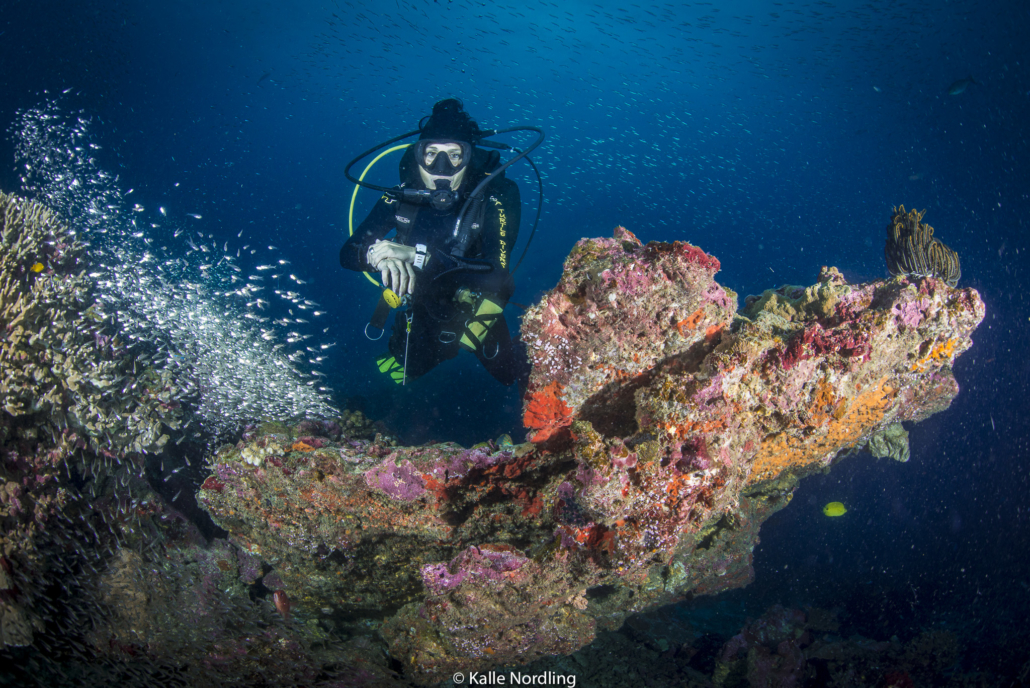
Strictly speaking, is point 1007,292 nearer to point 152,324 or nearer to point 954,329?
point 954,329

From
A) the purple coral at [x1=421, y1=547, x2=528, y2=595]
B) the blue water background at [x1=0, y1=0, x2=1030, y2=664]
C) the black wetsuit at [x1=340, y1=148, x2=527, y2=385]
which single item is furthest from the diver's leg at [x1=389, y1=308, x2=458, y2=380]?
the blue water background at [x1=0, y1=0, x2=1030, y2=664]

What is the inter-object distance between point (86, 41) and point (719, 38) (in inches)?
2444

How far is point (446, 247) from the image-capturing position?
15.7 feet

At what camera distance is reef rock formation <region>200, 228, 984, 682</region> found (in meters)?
2.51

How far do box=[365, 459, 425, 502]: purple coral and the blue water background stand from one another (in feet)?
19.9

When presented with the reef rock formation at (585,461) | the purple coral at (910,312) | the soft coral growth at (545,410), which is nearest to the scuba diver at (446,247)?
the soft coral growth at (545,410)

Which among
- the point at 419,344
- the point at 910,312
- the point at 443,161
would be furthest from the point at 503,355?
the point at 910,312

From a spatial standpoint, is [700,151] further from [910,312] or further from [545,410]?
[545,410]

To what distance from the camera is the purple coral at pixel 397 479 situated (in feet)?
9.56

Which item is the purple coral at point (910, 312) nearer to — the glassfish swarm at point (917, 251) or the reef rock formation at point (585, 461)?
the reef rock formation at point (585, 461)

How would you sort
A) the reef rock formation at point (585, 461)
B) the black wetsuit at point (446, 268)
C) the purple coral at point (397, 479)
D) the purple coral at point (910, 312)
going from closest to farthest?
the reef rock formation at point (585, 461), the purple coral at point (397, 479), the purple coral at point (910, 312), the black wetsuit at point (446, 268)

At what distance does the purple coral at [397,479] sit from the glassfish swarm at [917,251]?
5.06m

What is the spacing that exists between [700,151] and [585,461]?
9237cm

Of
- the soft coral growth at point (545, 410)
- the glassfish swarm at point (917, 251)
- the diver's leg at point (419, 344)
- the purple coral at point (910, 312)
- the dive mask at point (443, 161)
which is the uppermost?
the dive mask at point (443, 161)
